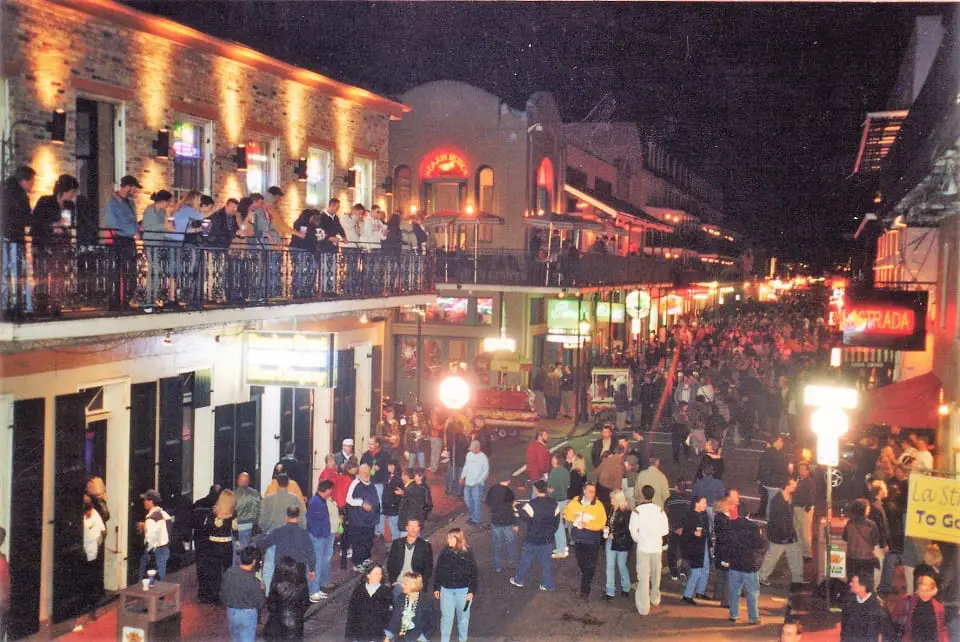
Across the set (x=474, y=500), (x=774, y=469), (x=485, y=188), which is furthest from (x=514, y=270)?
(x=774, y=469)

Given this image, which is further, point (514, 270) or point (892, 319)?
point (514, 270)

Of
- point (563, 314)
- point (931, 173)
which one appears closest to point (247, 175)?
point (931, 173)

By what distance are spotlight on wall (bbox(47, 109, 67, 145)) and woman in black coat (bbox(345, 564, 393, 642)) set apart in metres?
7.03

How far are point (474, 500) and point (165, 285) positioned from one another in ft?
25.1

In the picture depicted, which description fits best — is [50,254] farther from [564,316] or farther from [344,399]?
[564,316]

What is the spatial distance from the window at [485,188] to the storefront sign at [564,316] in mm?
4587

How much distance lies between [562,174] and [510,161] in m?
4.53

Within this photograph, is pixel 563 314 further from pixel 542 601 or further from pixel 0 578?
pixel 0 578

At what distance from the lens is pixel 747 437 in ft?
88.4

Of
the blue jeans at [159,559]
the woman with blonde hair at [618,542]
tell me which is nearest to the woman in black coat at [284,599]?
the blue jeans at [159,559]

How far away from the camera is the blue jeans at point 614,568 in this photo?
45.9ft

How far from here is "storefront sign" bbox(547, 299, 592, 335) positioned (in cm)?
3039

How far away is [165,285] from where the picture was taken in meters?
12.6

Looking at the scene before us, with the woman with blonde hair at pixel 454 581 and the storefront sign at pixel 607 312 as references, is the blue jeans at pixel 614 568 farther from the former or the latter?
the storefront sign at pixel 607 312
